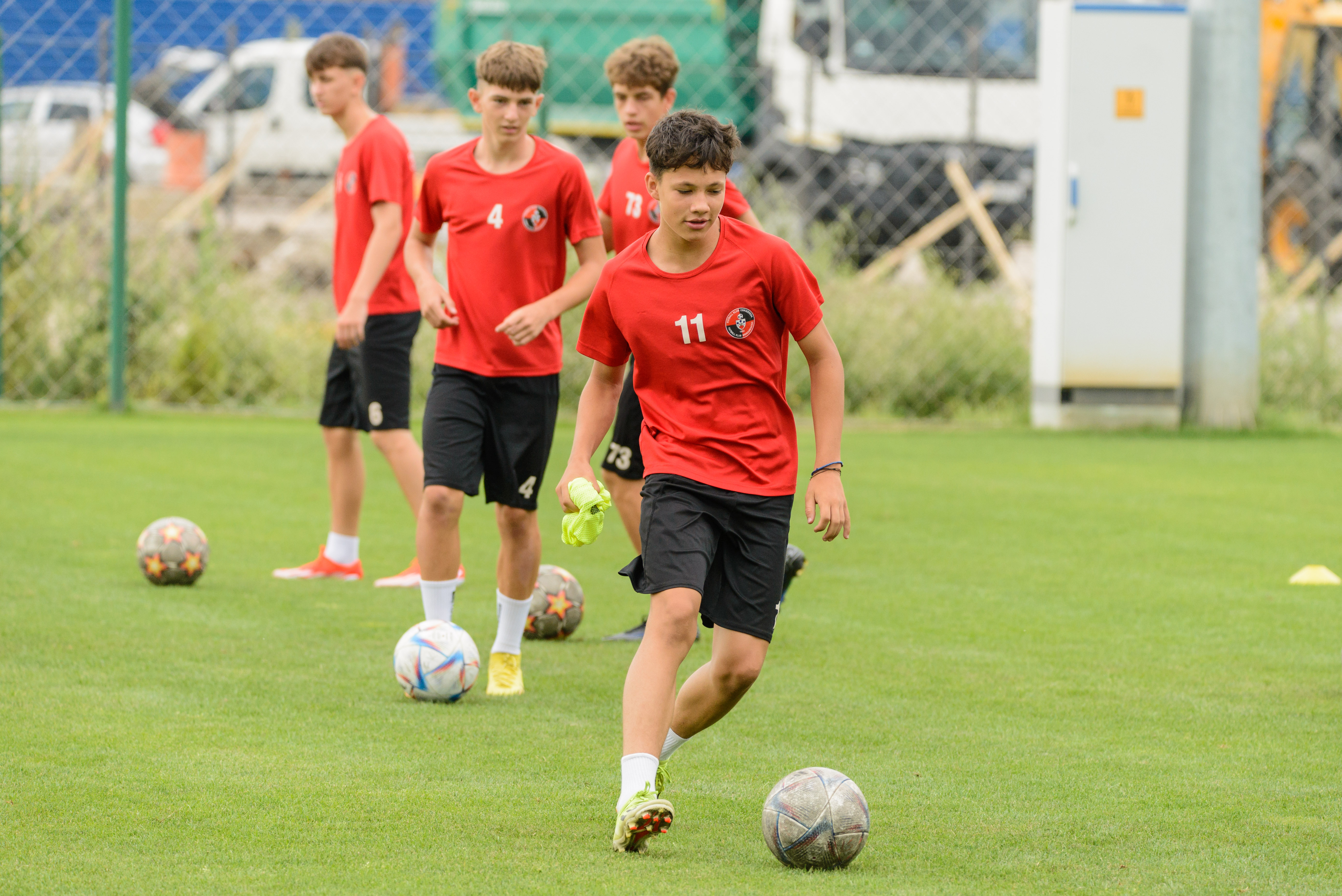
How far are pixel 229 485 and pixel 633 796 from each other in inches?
266

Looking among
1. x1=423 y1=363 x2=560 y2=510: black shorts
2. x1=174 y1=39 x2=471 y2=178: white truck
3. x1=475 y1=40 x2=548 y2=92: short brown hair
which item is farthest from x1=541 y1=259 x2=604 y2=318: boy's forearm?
x1=174 y1=39 x2=471 y2=178: white truck

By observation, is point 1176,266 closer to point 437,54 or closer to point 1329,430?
point 1329,430

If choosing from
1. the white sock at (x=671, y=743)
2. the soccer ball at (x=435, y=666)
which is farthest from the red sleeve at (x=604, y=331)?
the soccer ball at (x=435, y=666)

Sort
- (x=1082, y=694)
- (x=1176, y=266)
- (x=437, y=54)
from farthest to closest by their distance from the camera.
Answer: (x=437, y=54) → (x=1176, y=266) → (x=1082, y=694)

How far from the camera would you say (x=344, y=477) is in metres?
7.73

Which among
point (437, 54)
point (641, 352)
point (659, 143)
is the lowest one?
point (641, 352)

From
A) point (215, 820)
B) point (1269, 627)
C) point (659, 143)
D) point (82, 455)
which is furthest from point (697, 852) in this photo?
point (82, 455)

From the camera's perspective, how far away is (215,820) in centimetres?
402

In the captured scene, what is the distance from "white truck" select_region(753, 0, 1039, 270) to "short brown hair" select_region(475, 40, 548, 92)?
1010 centimetres

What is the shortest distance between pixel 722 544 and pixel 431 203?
86.3 inches

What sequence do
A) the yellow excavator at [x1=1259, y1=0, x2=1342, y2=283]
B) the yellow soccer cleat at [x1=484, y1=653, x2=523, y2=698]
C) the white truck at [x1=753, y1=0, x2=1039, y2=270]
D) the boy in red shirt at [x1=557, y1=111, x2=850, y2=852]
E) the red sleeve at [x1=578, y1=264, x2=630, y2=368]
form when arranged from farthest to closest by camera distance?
1. the white truck at [x1=753, y1=0, x2=1039, y2=270]
2. the yellow excavator at [x1=1259, y1=0, x2=1342, y2=283]
3. the yellow soccer cleat at [x1=484, y1=653, x2=523, y2=698]
4. the red sleeve at [x1=578, y1=264, x2=630, y2=368]
5. the boy in red shirt at [x1=557, y1=111, x2=850, y2=852]

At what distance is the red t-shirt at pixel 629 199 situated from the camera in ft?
21.5

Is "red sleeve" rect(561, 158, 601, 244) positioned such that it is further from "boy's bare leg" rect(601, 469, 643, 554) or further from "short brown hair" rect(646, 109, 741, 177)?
"short brown hair" rect(646, 109, 741, 177)

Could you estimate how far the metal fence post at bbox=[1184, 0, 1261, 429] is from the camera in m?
13.4
